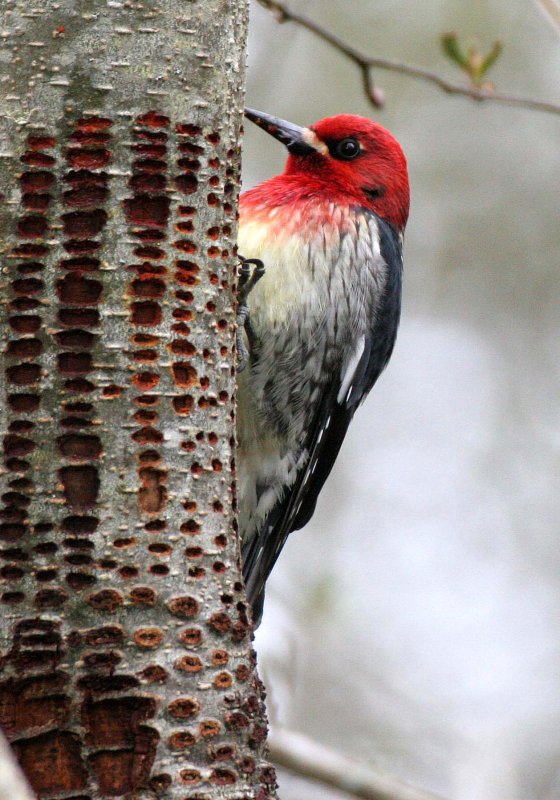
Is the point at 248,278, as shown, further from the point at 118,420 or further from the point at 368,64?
the point at 118,420

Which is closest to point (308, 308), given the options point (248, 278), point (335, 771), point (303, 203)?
point (248, 278)

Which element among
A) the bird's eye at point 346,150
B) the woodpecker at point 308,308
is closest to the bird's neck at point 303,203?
the woodpecker at point 308,308

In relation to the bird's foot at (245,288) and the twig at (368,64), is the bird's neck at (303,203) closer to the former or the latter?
the bird's foot at (245,288)

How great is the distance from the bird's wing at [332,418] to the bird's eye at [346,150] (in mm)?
244

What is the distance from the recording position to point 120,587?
5.57 ft

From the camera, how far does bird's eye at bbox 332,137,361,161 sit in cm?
364

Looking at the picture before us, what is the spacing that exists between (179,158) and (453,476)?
7.43m

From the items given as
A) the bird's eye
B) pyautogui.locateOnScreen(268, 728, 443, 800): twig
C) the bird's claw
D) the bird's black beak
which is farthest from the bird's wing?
pyautogui.locateOnScreen(268, 728, 443, 800): twig

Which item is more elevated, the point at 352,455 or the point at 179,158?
the point at 179,158

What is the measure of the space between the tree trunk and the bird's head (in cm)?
173

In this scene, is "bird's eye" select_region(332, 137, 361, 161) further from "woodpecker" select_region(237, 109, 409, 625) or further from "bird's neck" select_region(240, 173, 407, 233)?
"bird's neck" select_region(240, 173, 407, 233)

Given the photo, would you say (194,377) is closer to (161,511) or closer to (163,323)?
(163,323)

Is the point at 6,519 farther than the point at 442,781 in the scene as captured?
No

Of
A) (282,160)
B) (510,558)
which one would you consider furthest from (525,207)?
(510,558)
